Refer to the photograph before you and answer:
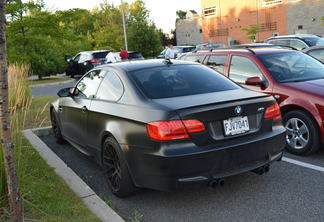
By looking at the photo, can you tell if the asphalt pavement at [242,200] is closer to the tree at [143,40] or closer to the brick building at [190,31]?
the tree at [143,40]

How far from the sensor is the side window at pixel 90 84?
4.95 m

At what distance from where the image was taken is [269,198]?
3.88m

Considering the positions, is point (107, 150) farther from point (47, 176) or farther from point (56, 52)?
point (56, 52)

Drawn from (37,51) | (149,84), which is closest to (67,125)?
(149,84)

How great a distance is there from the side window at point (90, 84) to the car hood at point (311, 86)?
2804 millimetres

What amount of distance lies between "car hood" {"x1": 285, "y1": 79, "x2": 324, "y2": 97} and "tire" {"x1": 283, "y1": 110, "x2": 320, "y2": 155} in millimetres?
332

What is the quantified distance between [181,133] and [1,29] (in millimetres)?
1748

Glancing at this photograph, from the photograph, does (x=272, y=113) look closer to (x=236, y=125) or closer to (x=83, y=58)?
(x=236, y=125)

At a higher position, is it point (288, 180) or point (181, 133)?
point (181, 133)

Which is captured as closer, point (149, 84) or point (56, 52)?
point (149, 84)

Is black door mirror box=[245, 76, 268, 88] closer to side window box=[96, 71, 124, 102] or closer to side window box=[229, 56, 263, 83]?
side window box=[229, 56, 263, 83]

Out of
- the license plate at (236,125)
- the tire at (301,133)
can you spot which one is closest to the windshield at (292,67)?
the tire at (301,133)

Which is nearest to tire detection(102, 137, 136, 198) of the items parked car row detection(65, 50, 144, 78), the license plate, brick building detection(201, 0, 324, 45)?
the license plate

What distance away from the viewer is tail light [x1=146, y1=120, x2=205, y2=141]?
340 cm
